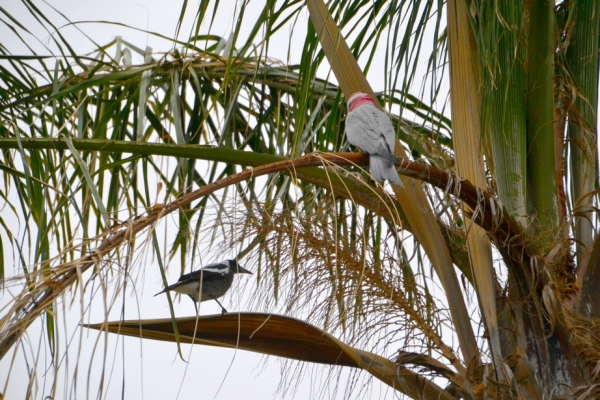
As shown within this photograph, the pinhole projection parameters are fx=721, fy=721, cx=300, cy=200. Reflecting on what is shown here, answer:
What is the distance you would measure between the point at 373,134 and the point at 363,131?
0.11 meters

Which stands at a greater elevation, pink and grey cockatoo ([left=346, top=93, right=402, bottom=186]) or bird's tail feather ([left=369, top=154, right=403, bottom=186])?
pink and grey cockatoo ([left=346, top=93, right=402, bottom=186])

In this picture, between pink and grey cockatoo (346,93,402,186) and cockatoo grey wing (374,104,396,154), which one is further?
cockatoo grey wing (374,104,396,154)

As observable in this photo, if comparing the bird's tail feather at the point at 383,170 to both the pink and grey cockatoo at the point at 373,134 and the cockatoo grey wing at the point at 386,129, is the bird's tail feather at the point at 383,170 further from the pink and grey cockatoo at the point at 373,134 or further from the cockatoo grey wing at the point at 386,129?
the cockatoo grey wing at the point at 386,129

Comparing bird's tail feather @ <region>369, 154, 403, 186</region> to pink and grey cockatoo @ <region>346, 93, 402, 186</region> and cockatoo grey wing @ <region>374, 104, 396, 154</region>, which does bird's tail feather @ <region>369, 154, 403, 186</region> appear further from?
cockatoo grey wing @ <region>374, 104, 396, 154</region>

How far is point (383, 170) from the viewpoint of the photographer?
91.9 inches

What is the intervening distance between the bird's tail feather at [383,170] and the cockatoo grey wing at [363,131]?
0.11 meters

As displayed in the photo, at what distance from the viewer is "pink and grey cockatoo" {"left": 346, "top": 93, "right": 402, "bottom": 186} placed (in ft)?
7.68

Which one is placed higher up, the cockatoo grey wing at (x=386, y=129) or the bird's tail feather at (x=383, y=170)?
the cockatoo grey wing at (x=386, y=129)

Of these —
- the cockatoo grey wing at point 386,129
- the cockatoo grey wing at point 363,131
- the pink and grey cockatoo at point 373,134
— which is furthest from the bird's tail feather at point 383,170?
the cockatoo grey wing at point 386,129

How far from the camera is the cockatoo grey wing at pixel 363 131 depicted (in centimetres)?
255

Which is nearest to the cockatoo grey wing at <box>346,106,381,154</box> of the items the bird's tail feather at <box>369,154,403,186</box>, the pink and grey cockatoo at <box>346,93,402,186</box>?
the pink and grey cockatoo at <box>346,93,402,186</box>

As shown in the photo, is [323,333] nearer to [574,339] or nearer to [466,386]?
[466,386]

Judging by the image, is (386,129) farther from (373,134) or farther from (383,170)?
(383,170)

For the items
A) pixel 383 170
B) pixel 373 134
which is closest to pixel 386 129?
pixel 373 134
